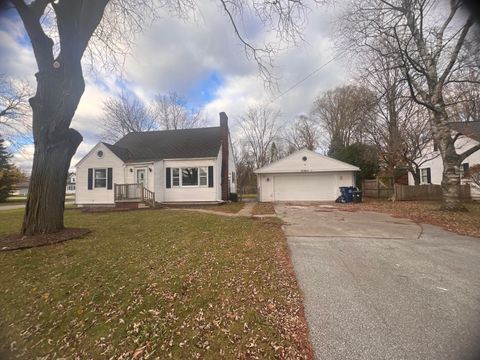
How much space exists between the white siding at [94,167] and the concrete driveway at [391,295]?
45.4 ft

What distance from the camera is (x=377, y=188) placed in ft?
66.2

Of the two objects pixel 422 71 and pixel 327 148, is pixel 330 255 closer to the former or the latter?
pixel 422 71

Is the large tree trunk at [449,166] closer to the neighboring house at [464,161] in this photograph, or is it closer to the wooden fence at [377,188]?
the neighboring house at [464,161]

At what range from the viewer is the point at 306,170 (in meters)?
18.3

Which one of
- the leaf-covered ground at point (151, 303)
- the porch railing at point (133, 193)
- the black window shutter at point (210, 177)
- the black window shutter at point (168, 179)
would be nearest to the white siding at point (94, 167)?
the porch railing at point (133, 193)

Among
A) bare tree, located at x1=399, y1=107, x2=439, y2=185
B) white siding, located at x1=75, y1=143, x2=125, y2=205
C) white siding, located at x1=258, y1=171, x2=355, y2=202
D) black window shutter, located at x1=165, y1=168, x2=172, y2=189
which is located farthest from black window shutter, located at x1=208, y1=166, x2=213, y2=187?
bare tree, located at x1=399, y1=107, x2=439, y2=185

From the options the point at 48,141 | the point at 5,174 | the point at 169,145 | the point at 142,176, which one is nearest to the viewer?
the point at 48,141

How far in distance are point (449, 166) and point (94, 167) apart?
2072 centimetres

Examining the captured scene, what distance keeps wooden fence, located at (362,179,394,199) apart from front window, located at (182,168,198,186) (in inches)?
614

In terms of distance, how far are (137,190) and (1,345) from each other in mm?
13086

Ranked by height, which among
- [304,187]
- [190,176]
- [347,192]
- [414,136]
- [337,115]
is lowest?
[347,192]

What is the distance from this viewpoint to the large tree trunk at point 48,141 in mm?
6383

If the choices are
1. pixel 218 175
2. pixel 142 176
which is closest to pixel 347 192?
pixel 218 175

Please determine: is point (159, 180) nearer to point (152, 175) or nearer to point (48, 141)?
point (152, 175)
